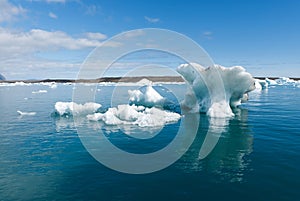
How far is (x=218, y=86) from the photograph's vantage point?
25.8 metres

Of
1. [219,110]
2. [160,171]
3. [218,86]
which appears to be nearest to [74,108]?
[219,110]

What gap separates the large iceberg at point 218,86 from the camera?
25.4m

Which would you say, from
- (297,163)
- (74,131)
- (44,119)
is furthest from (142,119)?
(297,163)

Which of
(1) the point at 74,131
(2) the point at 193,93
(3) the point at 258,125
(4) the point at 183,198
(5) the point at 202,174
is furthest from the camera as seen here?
(2) the point at 193,93

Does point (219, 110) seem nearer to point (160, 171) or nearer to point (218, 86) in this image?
point (218, 86)

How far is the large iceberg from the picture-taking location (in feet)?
83.5

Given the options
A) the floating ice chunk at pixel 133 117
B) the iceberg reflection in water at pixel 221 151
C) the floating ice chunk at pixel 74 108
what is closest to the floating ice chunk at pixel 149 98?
the floating ice chunk at pixel 133 117

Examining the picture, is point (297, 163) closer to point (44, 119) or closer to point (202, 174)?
point (202, 174)

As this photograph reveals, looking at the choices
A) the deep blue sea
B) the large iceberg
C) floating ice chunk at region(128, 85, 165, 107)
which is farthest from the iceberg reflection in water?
floating ice chunk at region(128, 85, 165, 107)

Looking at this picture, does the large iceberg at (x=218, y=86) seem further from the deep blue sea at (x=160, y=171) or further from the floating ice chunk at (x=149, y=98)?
the deep blue sea at (x=160, y=171)

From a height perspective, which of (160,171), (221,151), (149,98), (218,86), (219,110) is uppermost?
(218,86)

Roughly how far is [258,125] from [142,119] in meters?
9.50

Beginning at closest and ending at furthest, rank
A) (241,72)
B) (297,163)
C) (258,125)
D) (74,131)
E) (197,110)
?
(297,163), (74,131), (258,125), (241,72), (197,110)

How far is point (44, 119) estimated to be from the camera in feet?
83.9
